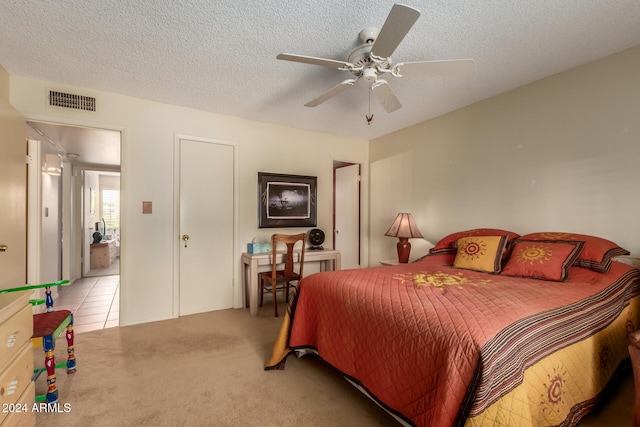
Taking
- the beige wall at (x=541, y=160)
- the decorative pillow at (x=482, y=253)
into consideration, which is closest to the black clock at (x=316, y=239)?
the beige wall at (x=541, y=160)

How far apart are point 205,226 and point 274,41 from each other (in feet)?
7.60

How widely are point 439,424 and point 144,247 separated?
3.26 meters

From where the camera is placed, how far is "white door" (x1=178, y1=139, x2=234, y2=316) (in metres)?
3.55

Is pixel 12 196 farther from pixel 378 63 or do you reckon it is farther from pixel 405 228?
pixel 405 228

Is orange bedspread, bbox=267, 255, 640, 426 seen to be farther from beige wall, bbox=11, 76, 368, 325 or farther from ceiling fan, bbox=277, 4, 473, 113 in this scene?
beige wall, bbox=11, 76, 368, 325

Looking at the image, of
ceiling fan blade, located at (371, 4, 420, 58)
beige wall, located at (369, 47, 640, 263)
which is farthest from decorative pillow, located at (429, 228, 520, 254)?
ceiling fan blade, located at (371, 4, 420, 58)

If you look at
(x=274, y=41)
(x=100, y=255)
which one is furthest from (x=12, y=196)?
(x=100, y=255)

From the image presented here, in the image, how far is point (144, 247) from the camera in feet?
10.9

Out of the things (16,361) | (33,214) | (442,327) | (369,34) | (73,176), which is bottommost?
(16,361)

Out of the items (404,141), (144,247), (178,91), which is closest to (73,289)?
(144,247)

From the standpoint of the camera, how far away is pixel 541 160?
281cm

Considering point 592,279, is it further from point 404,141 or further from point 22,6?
point 22,6

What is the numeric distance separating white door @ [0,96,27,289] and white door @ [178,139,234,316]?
1329 millimetres

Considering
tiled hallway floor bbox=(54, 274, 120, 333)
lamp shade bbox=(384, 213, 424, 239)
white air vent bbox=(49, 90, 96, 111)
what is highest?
white air vent bbox=(49, 90, 96, 111)
